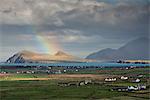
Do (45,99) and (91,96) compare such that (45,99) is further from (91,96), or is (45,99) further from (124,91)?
(124,91)

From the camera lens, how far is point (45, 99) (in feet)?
113

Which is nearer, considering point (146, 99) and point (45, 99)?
point (146, 99)

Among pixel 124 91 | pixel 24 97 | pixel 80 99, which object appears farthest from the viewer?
pixel 124 91

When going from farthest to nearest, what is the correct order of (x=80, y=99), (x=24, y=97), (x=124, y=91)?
1. (x=124, y=91)
2. (x=24, y=97)
3. (x=80, y=99)

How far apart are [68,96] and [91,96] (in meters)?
2.40

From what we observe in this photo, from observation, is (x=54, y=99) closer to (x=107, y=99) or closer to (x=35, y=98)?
(x=35, y=98)

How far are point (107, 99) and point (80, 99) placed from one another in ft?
8.55

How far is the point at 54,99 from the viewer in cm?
3459

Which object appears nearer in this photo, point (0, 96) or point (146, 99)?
point (146, 99)

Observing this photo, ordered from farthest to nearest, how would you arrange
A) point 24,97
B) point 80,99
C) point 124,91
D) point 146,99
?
1. point 124,91
2. point 24,97
3. point 80,99
4. point 146,99

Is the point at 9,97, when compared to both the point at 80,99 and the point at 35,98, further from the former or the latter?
the point at 80,99

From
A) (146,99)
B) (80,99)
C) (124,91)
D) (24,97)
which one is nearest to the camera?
(146,99)

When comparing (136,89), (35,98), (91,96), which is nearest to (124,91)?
(136,89)

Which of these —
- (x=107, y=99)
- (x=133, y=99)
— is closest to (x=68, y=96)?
(x=107, y=99)
